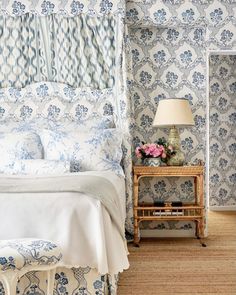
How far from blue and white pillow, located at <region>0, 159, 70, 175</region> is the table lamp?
1199mm

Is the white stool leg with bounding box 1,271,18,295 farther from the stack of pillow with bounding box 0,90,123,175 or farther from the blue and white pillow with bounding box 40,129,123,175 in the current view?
the blue and white pillow with bounding box 40,129,123,175

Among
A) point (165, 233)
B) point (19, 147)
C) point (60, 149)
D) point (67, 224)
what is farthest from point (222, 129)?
point (67, 224)

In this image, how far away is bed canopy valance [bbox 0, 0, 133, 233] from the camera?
454cm

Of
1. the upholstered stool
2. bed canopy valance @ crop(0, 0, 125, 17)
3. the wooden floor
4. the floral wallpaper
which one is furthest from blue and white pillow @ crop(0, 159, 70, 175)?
the floral wallpaper

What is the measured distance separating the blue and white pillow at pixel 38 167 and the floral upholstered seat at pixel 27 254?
57.9 inches

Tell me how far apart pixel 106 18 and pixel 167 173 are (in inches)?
65.9

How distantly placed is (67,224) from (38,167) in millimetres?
1369

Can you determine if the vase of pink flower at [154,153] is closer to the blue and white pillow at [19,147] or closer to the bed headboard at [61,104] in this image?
the bed headboard at [61,104]

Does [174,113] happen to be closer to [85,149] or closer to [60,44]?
[85,149]

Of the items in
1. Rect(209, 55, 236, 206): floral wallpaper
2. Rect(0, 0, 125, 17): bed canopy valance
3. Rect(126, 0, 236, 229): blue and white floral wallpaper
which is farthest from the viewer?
Rect(209, 55, 236, 206): floral wallpaper

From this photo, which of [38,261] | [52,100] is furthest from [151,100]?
[38,261]

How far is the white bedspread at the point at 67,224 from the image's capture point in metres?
2.33

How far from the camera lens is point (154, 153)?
14.5 feet

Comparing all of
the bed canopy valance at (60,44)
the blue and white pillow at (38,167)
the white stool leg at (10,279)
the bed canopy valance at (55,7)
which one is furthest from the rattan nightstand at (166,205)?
the white stool leg at (10,279)
